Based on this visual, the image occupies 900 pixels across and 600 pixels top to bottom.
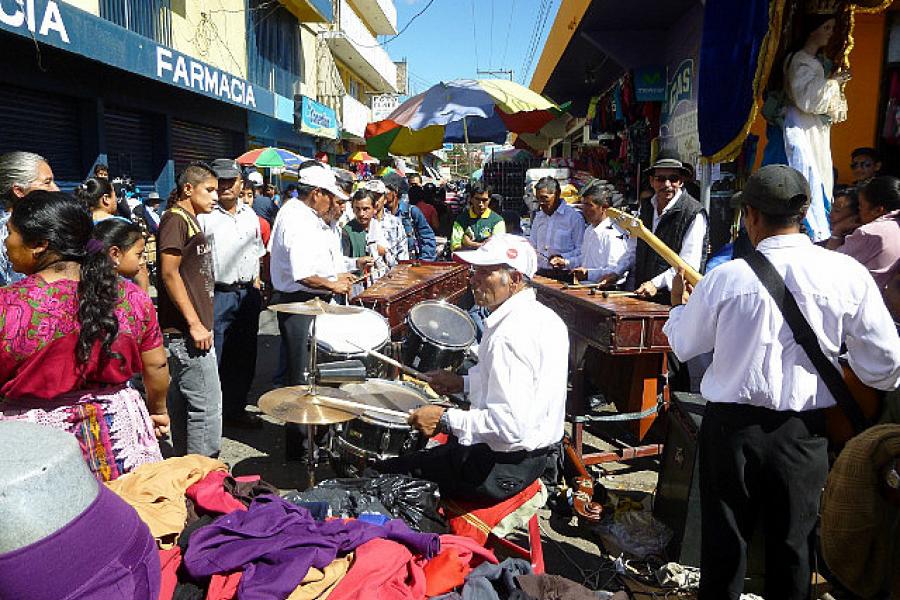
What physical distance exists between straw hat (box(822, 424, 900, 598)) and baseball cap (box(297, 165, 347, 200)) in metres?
3.78

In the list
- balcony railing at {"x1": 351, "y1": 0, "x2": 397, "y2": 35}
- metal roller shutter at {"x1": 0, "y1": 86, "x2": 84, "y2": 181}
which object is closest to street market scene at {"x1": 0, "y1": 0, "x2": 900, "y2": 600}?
metal roller shutter at {"x1": 0, "y1": 86, "x2": 84, "y2": 181}

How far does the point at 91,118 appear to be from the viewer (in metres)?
10.6

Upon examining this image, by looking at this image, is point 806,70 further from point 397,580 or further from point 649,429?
point 397,580

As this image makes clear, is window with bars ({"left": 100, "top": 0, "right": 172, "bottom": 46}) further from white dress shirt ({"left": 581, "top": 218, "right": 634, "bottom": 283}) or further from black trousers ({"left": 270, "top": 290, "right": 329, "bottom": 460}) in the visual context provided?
white dress shirt ({"left": 581, "top": 218, "right": 634, "bottom": 283})

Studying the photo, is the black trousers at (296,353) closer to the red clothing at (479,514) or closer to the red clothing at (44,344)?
the red clothing at (479,514)

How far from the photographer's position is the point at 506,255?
291cm

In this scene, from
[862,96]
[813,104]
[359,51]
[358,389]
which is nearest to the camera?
[358,389]

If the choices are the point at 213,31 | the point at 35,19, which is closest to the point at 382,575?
the point at 35,19

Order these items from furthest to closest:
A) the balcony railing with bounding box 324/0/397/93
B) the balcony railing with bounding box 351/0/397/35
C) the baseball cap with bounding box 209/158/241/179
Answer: the balcony railing with bounding box 351/0/397/35 < the balcony railing with bounding box 324/0/397/93 < the baseball cap with bounding box 209/158/241/179

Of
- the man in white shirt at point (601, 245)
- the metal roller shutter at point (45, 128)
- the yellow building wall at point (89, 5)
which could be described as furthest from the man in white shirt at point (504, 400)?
the yellow building wall at point (89, 5)

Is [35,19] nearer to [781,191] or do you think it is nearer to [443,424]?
[443,424]

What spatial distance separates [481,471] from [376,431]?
64 centimetres

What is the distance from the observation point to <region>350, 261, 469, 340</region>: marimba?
16.9ft

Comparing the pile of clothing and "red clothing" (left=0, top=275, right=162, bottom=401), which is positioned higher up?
"red clothing" (left=0, top=275, right=162, bottom=401)
